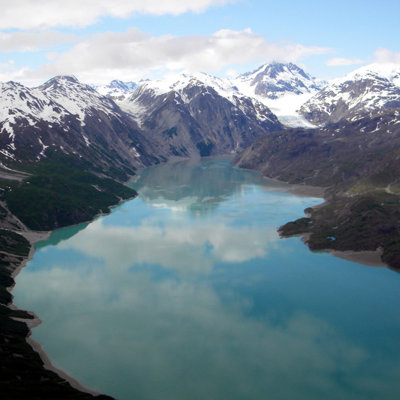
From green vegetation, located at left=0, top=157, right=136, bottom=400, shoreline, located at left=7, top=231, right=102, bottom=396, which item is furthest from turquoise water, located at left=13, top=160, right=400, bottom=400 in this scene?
green vegetation, located at left=0, top=157, right=136, bottom=400

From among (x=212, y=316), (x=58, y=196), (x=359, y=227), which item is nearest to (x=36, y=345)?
(x=212, y=316)

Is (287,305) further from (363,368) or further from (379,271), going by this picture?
(379,271)

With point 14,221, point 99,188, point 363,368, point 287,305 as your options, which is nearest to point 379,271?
point 287,305

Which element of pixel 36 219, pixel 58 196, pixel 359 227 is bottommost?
pixel 36 219

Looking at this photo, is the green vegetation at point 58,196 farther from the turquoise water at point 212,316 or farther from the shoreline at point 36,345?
the shoreline at point 36,345

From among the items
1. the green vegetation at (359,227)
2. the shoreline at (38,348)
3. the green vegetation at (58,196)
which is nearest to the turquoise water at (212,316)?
the shoreline at (38,348)

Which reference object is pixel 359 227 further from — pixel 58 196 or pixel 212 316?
pixel 58 196
